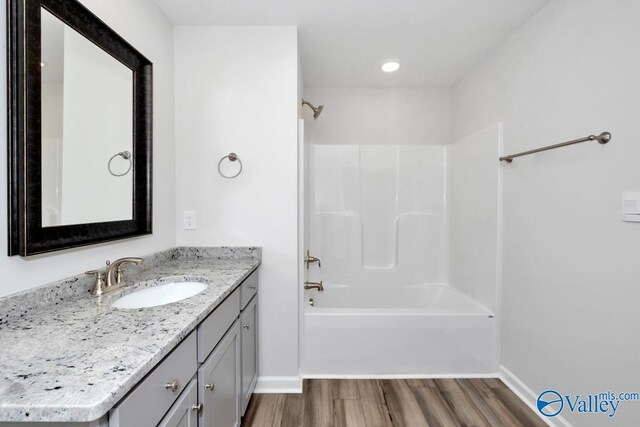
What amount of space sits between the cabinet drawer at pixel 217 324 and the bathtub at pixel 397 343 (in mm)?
763

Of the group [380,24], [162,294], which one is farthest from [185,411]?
[380,24]

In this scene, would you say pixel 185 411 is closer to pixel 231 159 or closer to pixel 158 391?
pixel 158 391

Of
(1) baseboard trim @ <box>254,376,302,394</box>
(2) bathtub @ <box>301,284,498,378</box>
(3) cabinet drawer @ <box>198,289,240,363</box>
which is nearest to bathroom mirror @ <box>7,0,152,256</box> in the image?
(3) cabinet drawer @ <box>198,289,240,363</box>

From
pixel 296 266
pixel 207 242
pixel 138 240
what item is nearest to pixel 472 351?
pixel 296 266

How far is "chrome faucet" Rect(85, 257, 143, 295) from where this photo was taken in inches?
49.4

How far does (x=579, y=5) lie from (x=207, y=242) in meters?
2.46

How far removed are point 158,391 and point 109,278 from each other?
2.29ft

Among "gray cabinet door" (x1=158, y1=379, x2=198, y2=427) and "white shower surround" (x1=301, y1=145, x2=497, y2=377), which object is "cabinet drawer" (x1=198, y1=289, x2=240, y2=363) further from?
"white shower surround" (x1=301, y1=145, x2=497, y2=377)

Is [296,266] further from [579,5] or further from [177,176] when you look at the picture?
[579,5]

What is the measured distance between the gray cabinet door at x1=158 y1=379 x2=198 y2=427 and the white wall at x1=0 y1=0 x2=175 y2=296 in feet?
2.13

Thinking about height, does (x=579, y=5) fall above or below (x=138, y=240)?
above

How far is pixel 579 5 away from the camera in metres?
1.56

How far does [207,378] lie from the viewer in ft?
3.80

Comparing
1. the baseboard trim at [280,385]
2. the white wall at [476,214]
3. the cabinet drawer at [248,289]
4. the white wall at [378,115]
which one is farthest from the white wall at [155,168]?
the white wall at [476,214]
